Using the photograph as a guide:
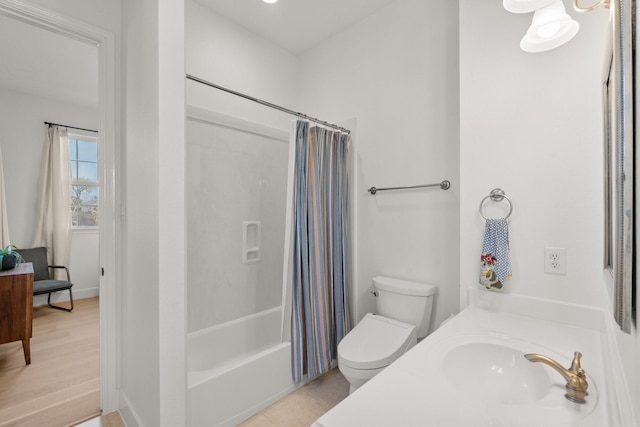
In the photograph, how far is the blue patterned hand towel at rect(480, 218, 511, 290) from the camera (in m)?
1.38

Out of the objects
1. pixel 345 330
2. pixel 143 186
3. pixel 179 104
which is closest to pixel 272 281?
pixel 345 330

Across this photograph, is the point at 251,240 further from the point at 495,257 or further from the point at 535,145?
the point at 535,145

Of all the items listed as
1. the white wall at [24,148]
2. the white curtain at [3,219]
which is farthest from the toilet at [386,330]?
the white wall at [24,148]

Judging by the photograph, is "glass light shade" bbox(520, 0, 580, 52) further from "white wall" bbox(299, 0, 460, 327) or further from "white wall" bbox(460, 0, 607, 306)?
"white wall" bbox(299, 0, 460, 327)

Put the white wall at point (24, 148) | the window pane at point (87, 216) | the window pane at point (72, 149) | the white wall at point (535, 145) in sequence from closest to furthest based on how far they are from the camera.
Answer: the white wall at point (535, 145) → the white wall at point (24, 148) → the window pane at point (72, 149) → the window pane at point (87, 216)

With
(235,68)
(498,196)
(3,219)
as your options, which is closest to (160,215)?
(498,196)

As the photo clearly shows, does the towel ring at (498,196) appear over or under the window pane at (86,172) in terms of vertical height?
under

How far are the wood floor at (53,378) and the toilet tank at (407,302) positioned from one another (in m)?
1.91

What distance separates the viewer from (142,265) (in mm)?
1483

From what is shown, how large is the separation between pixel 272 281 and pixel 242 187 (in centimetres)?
87

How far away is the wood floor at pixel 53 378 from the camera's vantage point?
1.79m

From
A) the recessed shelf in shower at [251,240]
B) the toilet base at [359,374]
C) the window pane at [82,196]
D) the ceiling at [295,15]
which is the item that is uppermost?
the ceiling at [295,15]

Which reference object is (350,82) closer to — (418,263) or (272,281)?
(418,263)

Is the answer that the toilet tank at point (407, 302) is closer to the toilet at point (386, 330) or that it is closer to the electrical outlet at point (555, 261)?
the toilet at point (386, 330)
